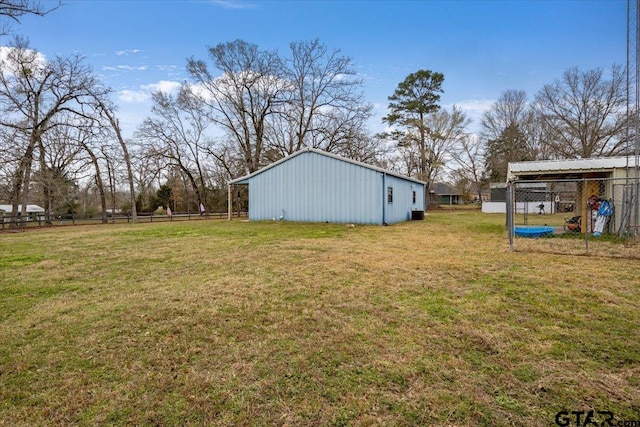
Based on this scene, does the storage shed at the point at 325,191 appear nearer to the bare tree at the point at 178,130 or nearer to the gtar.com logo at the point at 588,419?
the gtar.com logo at the point at 588,419

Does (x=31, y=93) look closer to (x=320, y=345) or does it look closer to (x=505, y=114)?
(x=320, y=345)

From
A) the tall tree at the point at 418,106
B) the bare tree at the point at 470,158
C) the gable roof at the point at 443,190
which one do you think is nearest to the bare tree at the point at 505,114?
the bare tree at the point at 470,158

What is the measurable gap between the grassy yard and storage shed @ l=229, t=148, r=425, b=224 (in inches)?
324

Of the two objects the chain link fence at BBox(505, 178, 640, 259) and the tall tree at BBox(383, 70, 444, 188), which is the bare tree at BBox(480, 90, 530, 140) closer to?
the tall tree at BBox(383, 70, 444, 188)

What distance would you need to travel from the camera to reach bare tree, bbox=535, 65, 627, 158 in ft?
75.6

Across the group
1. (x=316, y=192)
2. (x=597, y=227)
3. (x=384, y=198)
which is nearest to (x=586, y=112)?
(x=597, y=227)

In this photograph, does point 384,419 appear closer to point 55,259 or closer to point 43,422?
point 43,422

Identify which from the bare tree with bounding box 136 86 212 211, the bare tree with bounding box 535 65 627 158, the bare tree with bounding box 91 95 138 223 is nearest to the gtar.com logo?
the bare tree with bounding box 91 95 138 223

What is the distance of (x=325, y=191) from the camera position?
14078 mm

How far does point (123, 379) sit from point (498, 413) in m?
2.50

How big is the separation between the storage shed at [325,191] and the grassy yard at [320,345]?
27.0ft

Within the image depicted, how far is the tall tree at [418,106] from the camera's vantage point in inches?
1195

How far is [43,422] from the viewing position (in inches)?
71.2

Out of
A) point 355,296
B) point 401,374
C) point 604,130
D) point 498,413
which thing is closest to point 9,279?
point 355,296
